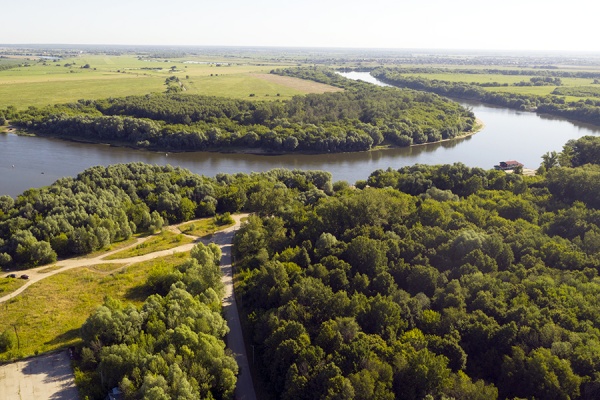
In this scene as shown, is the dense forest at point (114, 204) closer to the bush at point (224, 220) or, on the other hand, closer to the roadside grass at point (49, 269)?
the roadside grass at point (49, 269)

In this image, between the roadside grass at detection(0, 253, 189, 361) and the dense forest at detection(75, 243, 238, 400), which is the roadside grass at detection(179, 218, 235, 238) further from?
the dense forest at detection(75, 243, 238, 400)

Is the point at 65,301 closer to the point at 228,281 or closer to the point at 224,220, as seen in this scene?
the point at 228,281


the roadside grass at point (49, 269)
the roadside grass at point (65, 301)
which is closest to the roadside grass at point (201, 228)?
the roadside grass at point (65, 301)

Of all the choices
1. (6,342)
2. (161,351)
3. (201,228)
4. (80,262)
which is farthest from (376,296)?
(80,262)

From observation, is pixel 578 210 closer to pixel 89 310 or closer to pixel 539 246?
pixel 539 246

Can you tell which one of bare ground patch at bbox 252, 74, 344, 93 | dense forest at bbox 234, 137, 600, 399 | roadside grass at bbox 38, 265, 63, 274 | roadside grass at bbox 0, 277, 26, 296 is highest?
bare ground patch at bbox 252, 74, 344, 93

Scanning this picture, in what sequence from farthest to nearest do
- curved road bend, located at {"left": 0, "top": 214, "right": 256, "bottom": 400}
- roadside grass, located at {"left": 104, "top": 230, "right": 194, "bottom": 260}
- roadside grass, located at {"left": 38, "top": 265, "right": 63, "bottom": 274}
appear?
roadside grass, located at {"left": 104, "top": 230, "right": 194, "bottom": 260}, roadside grass, located at {"left": 38, "top": 265, "right": 63, "bottom": 274}, curved road bend, located at {"left": 0, "top": 214, "right": 256, "bottom": 400}

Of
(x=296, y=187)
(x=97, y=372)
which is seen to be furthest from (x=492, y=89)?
(x=97, y=372)

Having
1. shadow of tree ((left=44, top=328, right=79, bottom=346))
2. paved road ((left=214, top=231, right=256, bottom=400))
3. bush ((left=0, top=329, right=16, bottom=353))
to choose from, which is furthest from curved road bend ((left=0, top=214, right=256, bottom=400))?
shadow of tree ((left=44, top=328, right=79, bottom=346))
